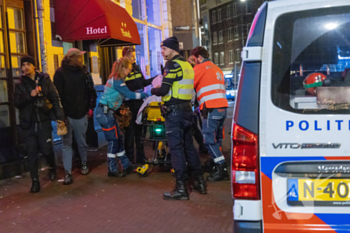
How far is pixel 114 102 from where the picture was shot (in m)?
6.41

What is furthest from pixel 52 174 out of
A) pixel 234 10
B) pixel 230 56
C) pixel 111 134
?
pixel 234 10

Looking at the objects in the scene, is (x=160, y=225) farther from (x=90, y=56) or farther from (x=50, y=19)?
(x=90, y=56)

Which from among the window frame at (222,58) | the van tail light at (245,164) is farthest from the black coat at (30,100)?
the window frame at (222,58)

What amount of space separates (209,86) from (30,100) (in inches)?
99.4

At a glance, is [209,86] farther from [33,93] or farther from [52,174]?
[52,174]

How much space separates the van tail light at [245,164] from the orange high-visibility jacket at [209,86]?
3.42 m

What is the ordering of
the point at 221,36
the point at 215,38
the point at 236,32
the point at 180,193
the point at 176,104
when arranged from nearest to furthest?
the point at 176,104 < the point at 180,193 < the point at 236,32 < the point at 221,36 < the point at 215,38

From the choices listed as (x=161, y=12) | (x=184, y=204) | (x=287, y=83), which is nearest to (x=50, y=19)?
(x=184, y=204)

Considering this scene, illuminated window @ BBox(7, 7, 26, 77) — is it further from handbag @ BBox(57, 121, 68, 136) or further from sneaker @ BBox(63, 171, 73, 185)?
sneaker @ BBox(63, 171, 73, 185)

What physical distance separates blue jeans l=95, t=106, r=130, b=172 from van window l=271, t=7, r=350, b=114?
4.26 meters

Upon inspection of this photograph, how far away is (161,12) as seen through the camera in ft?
64.2

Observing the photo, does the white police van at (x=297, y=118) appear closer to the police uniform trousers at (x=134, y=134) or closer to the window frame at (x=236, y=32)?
the police uniform trousers at (x=134, y=134)

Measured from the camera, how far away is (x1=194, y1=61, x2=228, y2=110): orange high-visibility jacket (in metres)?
5.97

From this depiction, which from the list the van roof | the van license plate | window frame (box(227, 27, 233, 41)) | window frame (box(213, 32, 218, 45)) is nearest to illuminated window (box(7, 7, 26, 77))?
the van roof
